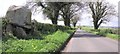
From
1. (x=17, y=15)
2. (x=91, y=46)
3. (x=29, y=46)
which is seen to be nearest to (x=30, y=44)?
(x=29, y=46)

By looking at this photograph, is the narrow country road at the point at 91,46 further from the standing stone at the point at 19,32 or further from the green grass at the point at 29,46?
the standing stone at the point at 19,32

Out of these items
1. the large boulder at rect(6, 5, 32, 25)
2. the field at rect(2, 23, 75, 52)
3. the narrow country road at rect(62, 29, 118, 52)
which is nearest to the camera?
the field at rect(2, 23, 75, 52)

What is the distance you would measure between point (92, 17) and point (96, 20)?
163cm

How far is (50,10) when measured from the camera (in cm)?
6225

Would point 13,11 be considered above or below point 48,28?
above

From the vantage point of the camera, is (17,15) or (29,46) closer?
(29,46)

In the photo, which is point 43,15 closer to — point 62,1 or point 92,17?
point 62,1

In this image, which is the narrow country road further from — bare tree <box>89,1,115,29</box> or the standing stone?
bare tree <box>89,1,115,29</box>

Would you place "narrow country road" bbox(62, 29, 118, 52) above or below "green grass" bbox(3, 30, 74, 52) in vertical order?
below

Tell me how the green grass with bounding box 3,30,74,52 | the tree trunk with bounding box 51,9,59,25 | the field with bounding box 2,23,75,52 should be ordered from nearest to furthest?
the green grass with bounding box 3,30,74,52
the field with bounding box 2,23,75,52
the tree trunk with bounding box 51,9,59,25

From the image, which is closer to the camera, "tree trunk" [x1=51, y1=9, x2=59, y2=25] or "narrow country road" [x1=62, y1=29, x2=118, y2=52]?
"narrow country road" [x1=62, y1=29, x2=118, y2=52]

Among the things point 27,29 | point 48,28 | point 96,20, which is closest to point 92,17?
point 96,20

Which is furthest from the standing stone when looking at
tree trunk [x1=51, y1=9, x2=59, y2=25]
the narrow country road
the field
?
tree trunk [x1=51, y1=9, x2=59, y2=25]

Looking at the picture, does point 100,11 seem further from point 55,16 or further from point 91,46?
point 91,46
